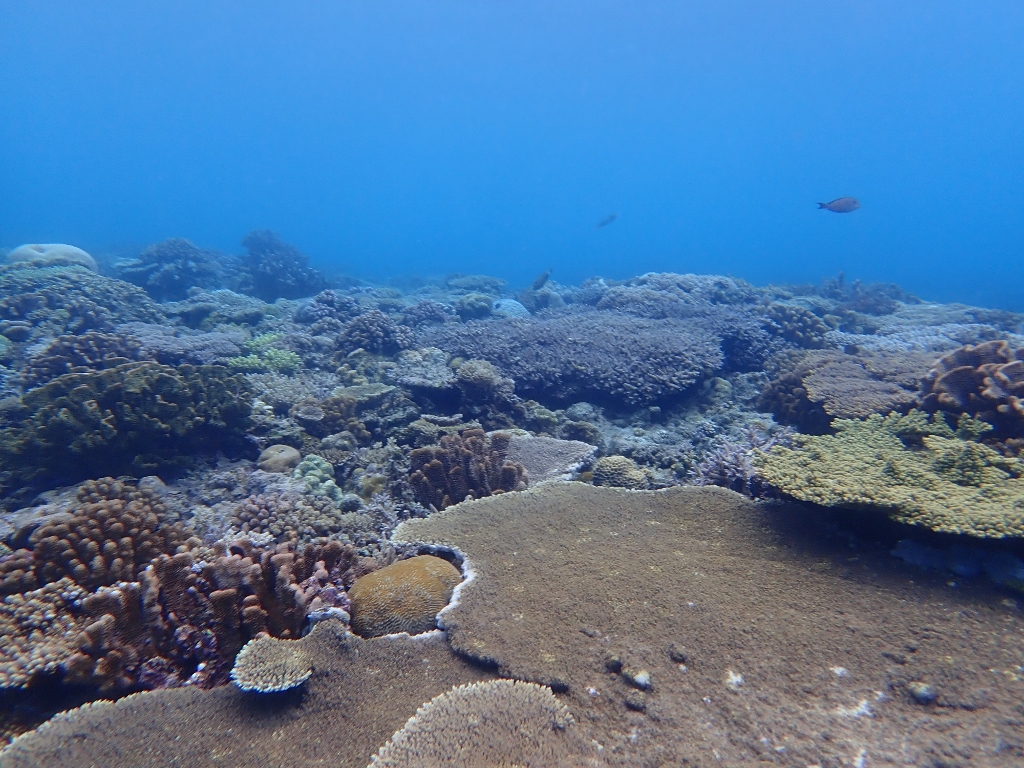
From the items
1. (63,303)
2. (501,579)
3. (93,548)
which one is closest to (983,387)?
(501,579)

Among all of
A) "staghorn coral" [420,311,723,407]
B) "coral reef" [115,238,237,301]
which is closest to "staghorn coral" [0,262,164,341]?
"coral reef" [115,238,237,301]

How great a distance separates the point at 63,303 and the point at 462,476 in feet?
41.7

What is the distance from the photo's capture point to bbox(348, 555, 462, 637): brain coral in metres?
3.54

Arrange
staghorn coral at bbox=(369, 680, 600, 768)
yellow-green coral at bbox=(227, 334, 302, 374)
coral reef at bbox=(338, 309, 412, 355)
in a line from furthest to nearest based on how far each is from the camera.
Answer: coral reef at bbox=(338, 309, 412, 355)
yellow-green coral at bbox=(227, 334, 302, 374)
staghorn coral at bbox=(369, 680, 600, 768)

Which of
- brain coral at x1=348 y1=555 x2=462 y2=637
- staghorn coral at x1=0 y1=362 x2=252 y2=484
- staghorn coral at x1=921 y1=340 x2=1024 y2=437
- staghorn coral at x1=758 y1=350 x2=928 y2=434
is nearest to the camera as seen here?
brain coral at x1=348 y1=555 x2=462 y2=637

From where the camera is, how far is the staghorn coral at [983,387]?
Answer: 18.2 ft

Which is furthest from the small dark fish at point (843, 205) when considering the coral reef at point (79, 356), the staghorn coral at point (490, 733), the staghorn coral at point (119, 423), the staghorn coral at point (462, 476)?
the coral reef at point (79, 356)

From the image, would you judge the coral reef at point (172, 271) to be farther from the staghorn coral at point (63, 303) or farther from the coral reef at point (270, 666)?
the coral reef at point (270, 666)

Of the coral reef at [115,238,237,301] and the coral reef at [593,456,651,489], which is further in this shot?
the coral reef at [115,238,237,301]

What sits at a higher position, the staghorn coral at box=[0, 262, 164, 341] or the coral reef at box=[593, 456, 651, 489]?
the staghorn coral at box=[0, 262, 164, 341]

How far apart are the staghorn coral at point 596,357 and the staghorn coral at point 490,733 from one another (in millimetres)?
6582

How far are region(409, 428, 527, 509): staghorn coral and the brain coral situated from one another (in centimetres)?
168

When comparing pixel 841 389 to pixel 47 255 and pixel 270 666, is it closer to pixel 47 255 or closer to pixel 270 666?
pixel 270 666

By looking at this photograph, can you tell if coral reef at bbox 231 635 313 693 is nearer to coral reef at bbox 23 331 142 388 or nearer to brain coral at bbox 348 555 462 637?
brain coral at bbox 348 555 462 637
